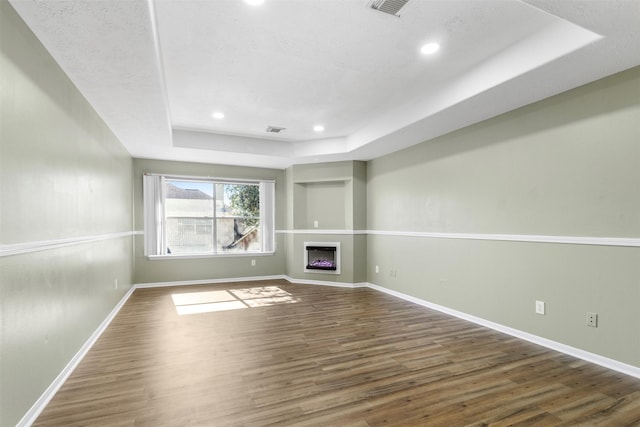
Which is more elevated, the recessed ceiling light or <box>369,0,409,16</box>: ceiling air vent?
<box>369,0,409,16</box>: ceiling air vent

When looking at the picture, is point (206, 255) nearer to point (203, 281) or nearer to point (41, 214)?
point (203, 281)

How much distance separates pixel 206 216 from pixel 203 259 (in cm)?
84

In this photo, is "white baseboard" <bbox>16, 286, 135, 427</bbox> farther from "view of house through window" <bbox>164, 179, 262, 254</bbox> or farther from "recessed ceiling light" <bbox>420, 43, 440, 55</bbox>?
"recessed ceiling light" <bbox>420, 43, 440, 55</bbox>

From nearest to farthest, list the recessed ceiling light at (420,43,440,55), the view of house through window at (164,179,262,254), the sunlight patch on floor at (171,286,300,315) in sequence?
1. the recessed ceiling light at (420,43,440,55)
2. the sunlight patch on floor at (171,286,300,315)
3. the view of house through window at (164,179,262,254)

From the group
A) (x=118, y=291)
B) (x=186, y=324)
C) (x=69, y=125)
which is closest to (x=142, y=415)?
(x=186, y=324)

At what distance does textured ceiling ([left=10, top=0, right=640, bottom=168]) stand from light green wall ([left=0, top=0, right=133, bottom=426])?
0.77 ft

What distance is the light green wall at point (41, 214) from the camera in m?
1.70

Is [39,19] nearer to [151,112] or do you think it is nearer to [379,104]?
[151,112]

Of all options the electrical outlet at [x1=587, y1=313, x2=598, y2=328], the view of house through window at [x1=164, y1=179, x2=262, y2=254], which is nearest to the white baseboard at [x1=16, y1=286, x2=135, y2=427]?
the view of house through window at [x1=164, y1=179, x2=262, y2=254]

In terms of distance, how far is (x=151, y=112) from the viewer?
3.49 m

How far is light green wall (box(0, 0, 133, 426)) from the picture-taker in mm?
1703

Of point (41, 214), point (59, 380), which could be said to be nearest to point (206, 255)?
point (59, 380)

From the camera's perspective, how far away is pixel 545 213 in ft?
10.3

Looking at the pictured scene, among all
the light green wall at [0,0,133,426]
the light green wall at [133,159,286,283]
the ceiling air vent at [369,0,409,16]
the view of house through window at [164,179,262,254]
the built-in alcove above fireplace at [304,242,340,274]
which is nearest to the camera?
the light green wall at [0,0,133,426]
